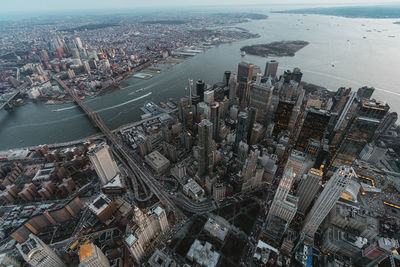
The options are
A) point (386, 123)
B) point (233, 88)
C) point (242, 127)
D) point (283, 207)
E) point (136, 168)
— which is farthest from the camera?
point (233, 88)

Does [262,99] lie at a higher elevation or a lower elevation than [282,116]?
higher

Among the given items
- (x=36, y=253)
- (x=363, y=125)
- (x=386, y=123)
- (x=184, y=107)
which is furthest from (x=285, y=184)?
(x=386, y=123)

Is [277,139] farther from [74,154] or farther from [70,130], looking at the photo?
[70,130]

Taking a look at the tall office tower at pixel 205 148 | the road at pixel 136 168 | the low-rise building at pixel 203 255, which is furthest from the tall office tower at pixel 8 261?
the tall office tower at pixel 205 148

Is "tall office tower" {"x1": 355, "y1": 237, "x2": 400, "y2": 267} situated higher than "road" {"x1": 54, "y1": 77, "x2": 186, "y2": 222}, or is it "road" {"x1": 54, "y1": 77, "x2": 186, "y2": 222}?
"tall office tower" {"x1": 355, "y1": 237, "x2": 400, "y2": 267}

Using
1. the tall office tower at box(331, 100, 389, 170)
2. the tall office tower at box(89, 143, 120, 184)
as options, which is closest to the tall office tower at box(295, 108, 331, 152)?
the tall office tower at box(331, 100, 389, 170)

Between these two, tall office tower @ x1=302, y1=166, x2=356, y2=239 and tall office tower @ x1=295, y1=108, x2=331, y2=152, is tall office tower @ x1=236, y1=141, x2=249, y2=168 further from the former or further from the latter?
tall office tower @ x1=295, y1=108, x2=331, y2=152

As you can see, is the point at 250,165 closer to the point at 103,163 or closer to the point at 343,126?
the point at 343,126
